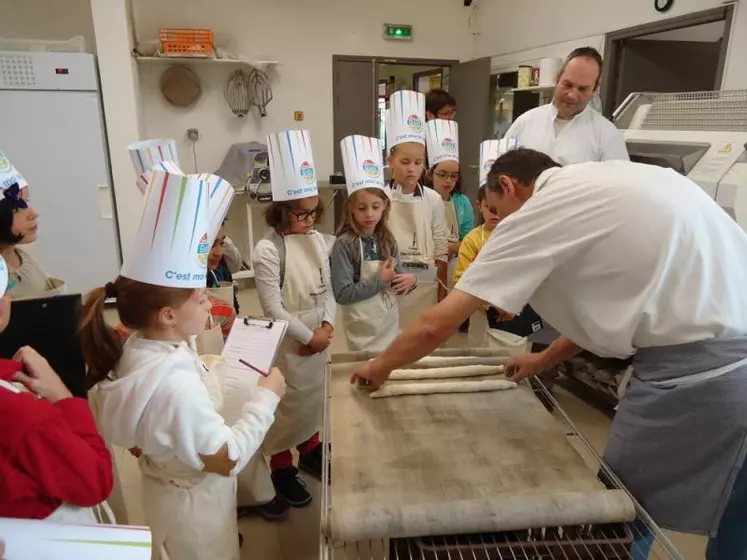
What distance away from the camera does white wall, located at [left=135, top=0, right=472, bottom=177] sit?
4.76 metres

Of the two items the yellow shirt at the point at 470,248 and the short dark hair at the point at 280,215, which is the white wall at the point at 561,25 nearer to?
the yellow shirt at the point at 470,248

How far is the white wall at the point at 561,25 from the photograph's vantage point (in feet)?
9.19

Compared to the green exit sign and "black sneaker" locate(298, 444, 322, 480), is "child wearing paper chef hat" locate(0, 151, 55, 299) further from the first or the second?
the green exit sign

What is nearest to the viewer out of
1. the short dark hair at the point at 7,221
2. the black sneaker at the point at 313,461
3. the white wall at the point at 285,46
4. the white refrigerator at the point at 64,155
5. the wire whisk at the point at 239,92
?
the short dark hair at the point at 7,221

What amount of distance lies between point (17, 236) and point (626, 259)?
1663mm

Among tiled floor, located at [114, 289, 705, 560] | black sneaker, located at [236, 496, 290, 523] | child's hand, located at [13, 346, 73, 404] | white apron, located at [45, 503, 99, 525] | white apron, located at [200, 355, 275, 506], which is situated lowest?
tiled floor, located at [114, 289, 705, 560]

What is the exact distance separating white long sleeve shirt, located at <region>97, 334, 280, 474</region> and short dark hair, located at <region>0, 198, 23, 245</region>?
867 millimetres

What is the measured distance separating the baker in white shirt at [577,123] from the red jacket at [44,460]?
7.35ft

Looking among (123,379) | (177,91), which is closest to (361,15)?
(177,91)

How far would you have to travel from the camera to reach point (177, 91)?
475 cm

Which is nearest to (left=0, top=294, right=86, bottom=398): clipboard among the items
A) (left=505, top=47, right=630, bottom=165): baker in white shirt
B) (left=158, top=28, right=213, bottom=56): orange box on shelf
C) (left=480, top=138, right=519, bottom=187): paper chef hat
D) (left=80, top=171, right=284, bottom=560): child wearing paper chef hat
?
(left=80, top=171, right=284, bottom=560): child wearing paper chef hat

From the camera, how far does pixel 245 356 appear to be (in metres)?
1.31

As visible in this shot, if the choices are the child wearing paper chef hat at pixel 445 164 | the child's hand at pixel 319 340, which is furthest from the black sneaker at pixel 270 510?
the child wearing paper chef hat at pixel 445 164

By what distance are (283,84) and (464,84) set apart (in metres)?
1.72
